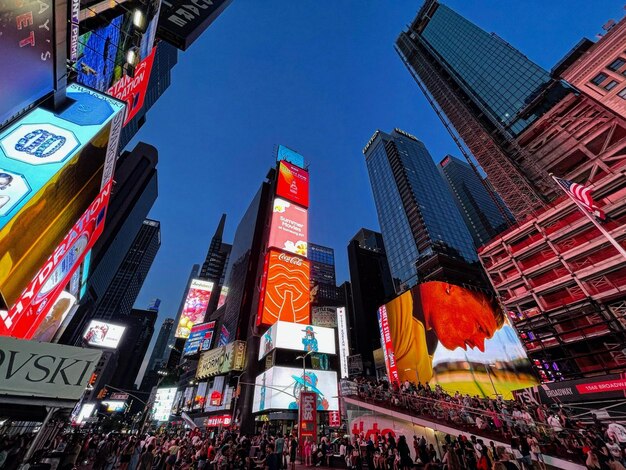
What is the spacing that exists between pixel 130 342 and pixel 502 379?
561 feet

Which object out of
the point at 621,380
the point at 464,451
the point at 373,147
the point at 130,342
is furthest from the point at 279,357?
the point at 130,342

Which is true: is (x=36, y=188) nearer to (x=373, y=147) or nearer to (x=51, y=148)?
(x=51, y=148)

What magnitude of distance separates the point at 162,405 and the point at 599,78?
93706 mm

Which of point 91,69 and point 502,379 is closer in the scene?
point 91,69

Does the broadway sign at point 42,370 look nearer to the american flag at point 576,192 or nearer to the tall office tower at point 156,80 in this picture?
the american flag at point 576,192

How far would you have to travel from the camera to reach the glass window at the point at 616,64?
3120 cm

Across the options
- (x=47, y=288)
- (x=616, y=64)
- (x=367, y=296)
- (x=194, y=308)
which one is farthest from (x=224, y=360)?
(x=616, y=64)

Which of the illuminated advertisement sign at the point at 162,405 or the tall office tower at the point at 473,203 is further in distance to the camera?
the tall office tower at the point at 473,203

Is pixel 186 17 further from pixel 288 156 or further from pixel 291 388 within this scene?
pixel 288 156

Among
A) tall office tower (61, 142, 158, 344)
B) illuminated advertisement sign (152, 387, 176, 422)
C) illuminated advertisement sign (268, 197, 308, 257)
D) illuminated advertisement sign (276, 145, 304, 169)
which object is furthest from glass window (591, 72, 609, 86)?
tall office tower (61, 142, 158, 344)

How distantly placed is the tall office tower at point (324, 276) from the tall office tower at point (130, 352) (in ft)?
337

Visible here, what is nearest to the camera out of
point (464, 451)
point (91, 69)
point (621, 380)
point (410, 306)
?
point (464, 451)

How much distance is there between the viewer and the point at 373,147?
383 feet

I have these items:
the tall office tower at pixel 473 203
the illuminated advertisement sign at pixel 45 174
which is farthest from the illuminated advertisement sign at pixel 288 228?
the tall office tower at pixel 473 203
